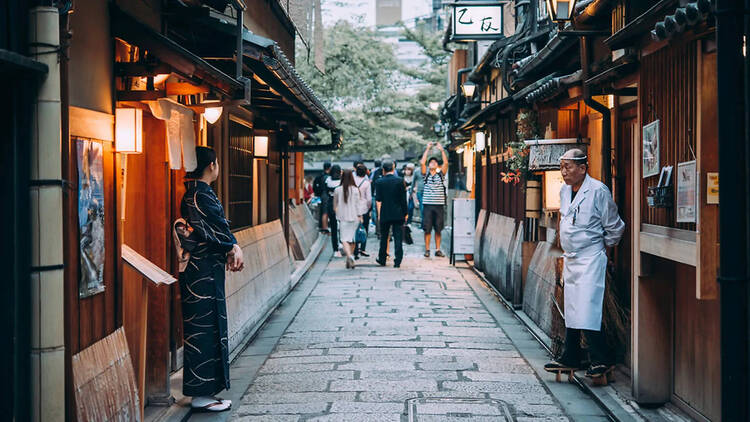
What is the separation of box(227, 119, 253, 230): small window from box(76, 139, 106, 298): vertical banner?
18.3 ft

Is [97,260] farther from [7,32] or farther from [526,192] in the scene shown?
[526,192]

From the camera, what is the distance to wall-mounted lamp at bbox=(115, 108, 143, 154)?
6.52 meters

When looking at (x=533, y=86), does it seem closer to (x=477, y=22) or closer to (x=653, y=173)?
(x=653, y=173)

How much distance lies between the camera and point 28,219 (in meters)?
4.59

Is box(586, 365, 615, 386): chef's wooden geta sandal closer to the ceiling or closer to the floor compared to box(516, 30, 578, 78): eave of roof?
closer to the floor

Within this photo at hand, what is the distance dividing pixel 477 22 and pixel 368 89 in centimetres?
1888

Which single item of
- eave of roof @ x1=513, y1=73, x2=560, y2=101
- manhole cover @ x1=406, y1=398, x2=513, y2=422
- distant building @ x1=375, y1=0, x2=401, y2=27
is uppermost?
distant building @ x1=375, y1=0, x2=401, y2=27

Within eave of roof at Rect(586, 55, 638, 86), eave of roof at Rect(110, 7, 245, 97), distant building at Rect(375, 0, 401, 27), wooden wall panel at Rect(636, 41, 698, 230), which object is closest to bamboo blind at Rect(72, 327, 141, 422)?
eave of roof at Rect(110, 7, 245, 97)

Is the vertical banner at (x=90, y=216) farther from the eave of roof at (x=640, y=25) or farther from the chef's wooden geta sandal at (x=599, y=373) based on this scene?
the chef's wooden geta sandal at (x=599, y=373)

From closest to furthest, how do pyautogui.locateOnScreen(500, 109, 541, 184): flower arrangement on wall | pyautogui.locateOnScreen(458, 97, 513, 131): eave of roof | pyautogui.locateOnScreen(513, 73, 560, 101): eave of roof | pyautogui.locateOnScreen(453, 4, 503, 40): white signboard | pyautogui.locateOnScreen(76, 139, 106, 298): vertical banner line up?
pyautogui.locateOnScreen(76, 139, 106, 298): vertical banner < pyautogui.locateOnScreen(513, 73, 560, 101): eave of roof < pyautogui.locateOnScreen(500, 109, 541, 184): flower arrangement on wall < pyautogui.locateOnScreen(458, 97, 513, 131): eave of roof < pyautogui.locateOnScreen(453, 4, 503, 40): white signboard

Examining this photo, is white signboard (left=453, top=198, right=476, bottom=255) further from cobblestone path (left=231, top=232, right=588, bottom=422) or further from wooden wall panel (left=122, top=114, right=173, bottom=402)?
wooden wall panel (left=122, top=114, right=173, bottom=402)

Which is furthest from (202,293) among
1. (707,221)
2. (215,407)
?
(707,221)

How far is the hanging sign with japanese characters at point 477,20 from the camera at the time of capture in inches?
729

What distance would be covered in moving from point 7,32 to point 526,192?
9337mm
